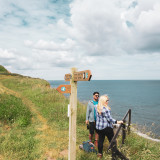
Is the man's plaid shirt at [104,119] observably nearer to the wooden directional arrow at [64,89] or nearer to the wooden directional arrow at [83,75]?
the wooden directional arrow at [64,89]

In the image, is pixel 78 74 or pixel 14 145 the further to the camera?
pixel 14 145

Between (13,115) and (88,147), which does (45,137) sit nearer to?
(88,147)

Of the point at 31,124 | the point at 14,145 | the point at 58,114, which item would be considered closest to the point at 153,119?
the point at 58,114

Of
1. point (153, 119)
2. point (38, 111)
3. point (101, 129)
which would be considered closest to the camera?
point (101, 129)

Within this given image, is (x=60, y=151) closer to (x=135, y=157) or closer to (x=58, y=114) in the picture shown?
(x=135, y=157)

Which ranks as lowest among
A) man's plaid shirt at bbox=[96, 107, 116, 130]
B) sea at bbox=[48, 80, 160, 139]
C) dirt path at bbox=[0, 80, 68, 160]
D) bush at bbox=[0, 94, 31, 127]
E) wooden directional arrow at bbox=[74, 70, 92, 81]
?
sea at bbox=[48, 80, 160, 139]

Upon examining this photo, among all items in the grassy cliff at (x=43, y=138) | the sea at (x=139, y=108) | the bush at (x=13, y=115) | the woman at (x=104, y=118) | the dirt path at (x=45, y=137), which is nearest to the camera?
the woman at (x=104, y=118)

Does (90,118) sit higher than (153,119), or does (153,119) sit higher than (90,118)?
(90,118)

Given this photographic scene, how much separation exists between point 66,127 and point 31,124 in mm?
1720

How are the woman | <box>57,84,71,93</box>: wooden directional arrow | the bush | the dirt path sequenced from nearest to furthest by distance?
<box>57,84,71,93</box>: wooden directional arrow
the woman
the dirt path
the bush

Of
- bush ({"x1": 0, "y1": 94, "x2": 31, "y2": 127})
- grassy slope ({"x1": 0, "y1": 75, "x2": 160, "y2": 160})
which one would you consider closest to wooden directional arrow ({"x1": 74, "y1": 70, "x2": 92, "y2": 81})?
grassy slope ({"x1": 0, "y1": 75, "x2": 160, "y2": 160})

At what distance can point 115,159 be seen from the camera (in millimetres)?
3473

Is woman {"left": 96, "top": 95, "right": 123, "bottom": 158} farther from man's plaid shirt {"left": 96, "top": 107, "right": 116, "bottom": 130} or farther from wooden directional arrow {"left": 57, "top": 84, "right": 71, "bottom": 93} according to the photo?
wooden directional arrow {"left": 57, "top": 84, "right": 71, "bottom": 93}

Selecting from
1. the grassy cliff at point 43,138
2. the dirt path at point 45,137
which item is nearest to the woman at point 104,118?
the grassy cliff at point 43,138
